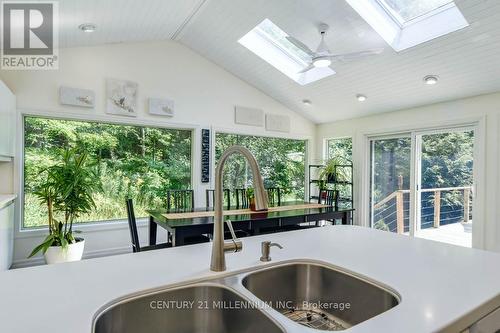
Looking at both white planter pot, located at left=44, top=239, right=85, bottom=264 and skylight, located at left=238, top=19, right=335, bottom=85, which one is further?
skylight, located at left=238, top=19, right=335, bottom=85

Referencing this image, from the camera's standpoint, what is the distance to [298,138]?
20.3 ft

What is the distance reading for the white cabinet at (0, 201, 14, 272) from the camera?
2.97m

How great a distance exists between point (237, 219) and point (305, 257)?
5.93 ft

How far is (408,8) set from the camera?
11.0 feet

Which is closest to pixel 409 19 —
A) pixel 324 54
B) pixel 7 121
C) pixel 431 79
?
pixel 431 79

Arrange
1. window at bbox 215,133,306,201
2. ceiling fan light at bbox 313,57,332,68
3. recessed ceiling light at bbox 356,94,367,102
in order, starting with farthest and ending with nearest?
window at bbox 215,133,306,201 → recessed ceiling light at bbox 356,94,367,102 → ceiling fan light at bbox 313,57,332,68

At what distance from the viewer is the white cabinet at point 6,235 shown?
2973 mm

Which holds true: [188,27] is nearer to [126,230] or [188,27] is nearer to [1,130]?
[1,130]

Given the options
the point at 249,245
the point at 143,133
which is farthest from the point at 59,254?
the point at 249,245

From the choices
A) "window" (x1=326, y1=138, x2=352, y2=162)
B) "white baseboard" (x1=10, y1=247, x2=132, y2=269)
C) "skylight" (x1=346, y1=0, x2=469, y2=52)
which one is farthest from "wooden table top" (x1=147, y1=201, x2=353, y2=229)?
"skylight" (x1=346, y1=0, x2=469, y2=52)

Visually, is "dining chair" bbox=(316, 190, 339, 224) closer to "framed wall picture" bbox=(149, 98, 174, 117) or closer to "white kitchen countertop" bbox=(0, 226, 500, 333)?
"framed wall picture" bbox=(149, 98, 174, 117)

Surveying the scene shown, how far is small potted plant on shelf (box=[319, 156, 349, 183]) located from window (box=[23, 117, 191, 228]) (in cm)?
254

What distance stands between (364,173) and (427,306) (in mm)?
4878

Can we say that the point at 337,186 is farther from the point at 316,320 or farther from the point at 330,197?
the point at 316,320
